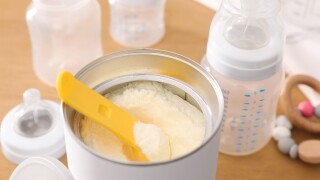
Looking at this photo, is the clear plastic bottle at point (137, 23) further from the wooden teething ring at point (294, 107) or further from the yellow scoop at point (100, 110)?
the yellow scoop at point (100, 110)

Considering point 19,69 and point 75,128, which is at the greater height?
point 75,128

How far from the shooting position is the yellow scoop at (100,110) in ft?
1.53

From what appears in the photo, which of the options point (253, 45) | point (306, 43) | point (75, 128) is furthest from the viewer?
point (306, 43)

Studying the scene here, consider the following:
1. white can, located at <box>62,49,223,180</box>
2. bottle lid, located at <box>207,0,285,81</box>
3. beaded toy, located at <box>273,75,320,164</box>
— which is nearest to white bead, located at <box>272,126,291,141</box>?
beaded toy, located at <box>273,75,320,164</box>

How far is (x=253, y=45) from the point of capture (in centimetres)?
64

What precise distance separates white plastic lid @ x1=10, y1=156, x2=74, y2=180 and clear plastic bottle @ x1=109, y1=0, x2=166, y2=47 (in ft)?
1.10

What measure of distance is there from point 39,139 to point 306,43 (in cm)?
38

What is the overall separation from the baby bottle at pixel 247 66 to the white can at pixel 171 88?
0.36ft

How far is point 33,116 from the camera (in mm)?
710

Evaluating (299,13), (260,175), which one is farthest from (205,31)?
(260,175)

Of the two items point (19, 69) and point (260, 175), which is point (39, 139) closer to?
point (19, 69)

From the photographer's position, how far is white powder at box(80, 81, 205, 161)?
19.2 inches

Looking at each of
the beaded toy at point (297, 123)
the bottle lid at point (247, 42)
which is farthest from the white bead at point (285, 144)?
the bottle lid at point (247, 42)

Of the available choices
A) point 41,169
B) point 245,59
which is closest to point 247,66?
point 245,59
